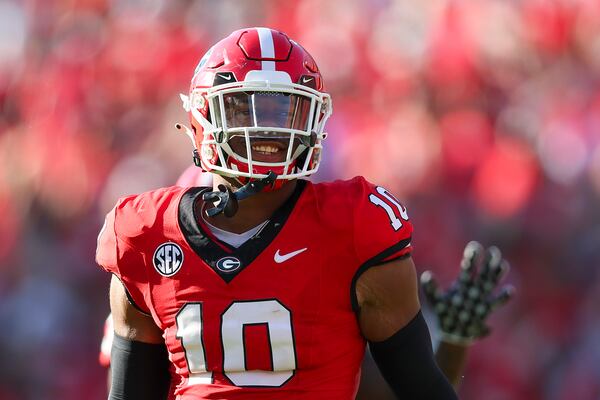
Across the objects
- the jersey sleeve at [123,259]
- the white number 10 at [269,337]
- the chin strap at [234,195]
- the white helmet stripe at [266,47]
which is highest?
→ the white helmet stripe at [266,47]

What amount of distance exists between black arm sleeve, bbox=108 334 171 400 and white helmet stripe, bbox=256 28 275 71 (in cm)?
60

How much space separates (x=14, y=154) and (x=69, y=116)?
444mm

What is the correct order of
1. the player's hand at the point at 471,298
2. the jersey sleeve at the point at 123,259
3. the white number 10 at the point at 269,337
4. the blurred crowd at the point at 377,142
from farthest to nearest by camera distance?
the blurred crowd at the point at 377,142 → the player's hand at the point at 471,298 → the jersey sleeve at the point at 123,259 → the white number 10 at the point at 269,337

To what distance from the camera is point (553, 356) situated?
11.9 feet

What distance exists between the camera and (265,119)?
1832mm

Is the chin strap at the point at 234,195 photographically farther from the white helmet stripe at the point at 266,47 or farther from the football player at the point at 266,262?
the white helmet stripe at the point at 266,47

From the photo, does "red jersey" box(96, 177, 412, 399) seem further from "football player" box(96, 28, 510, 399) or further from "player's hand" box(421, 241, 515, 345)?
"player's hand" box(421, 241, 515, 345)

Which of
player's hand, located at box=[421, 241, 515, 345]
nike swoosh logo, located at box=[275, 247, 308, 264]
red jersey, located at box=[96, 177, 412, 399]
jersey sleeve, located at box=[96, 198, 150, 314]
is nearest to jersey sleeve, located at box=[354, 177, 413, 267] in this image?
red jersey, located at box=[96, 177, 412, 399]

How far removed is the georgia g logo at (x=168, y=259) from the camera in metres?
1.84

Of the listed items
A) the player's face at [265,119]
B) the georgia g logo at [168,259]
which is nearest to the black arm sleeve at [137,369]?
the georgia g logo at [168,259]

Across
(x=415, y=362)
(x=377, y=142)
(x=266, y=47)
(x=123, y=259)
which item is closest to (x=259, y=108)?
(x=266, y=47)

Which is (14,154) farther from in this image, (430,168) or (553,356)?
(553,356)

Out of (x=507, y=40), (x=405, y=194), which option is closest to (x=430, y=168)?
(x=405, y=194)

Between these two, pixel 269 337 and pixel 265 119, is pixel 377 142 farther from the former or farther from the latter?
pixel 269 337
